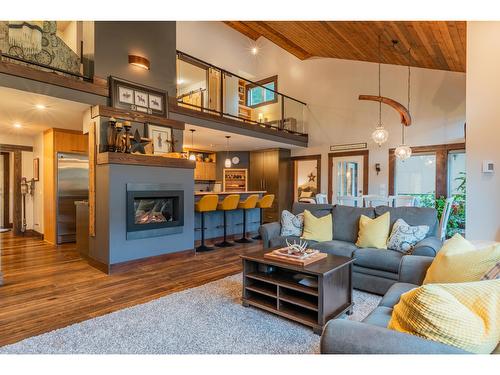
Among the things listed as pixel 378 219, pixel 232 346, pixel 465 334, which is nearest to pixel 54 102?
pixel 232 346

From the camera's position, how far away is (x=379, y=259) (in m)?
3.09

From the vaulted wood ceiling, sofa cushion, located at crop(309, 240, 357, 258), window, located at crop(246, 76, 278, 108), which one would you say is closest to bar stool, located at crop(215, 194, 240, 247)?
sofa cushion, located at crop(309, 240, 357, 258)

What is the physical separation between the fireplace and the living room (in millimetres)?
33

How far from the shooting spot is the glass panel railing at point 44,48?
3.54 meters

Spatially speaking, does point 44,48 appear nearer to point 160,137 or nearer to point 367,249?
point 160,137

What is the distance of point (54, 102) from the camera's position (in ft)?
13.0

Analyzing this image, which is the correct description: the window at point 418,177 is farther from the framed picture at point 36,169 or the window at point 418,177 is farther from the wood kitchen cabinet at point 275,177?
the framed picture at point 36,169

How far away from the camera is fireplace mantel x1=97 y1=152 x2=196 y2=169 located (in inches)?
154

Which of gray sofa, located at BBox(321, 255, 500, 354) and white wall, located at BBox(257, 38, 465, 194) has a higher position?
white wall, located at BBox(257, 38, 465, 194)

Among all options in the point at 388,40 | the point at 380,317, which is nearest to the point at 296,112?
the point at 388,40

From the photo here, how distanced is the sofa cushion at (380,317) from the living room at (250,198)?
17mm

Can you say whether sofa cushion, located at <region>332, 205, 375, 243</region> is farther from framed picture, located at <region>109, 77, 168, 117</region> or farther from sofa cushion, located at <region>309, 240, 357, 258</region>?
framed picture, located at <region>109, 77, 168, 117</region>

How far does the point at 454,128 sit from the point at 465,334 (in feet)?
21.7
